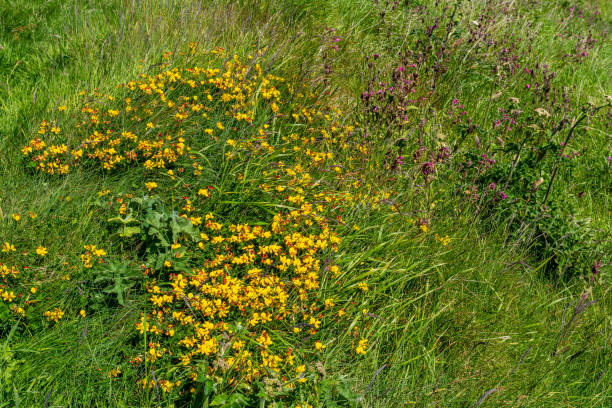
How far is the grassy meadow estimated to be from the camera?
8.08 feet

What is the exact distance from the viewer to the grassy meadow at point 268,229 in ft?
8.08

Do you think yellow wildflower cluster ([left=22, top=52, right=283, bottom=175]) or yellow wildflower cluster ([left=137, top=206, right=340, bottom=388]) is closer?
yellow wildflower cluster ([left=137, top=206, right=340, bottom=388])

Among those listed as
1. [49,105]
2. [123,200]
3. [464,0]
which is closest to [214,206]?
[123,200]

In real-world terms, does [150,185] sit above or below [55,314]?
above

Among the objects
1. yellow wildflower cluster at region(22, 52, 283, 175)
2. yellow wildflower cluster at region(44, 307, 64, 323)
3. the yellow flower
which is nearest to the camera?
yellow wildflower cluster at region(44, 307, 64, 323)

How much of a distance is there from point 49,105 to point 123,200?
1.05 metres

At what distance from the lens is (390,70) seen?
4883 mm

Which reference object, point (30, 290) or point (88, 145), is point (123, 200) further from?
point (30, 290)

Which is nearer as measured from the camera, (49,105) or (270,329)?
(270,329)

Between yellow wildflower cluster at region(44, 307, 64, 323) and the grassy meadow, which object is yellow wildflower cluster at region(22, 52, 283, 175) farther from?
yellow wildflower cluster at region(44, 307, 64, 323)

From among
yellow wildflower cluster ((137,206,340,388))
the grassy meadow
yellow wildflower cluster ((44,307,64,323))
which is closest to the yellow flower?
the grassy meadow

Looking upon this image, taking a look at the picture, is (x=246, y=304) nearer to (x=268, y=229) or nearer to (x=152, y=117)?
(x=268, y=229)

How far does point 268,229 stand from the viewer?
318cm

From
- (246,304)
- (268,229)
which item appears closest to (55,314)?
(246,304)
